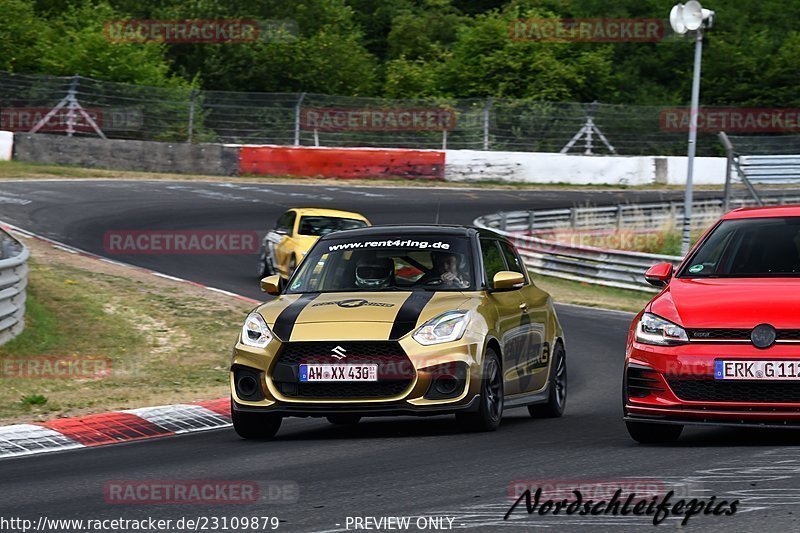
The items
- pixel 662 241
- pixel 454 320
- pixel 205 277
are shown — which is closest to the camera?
pixel 454 320

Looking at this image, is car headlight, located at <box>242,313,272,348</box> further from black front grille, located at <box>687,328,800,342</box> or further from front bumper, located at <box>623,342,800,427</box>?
black front grille, located at <box>687,328,800,342</box>

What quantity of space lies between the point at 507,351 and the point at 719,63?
155 ft

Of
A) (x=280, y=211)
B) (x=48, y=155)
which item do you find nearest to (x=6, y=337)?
(x=280, y=211)

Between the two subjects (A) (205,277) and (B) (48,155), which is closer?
(A) (205,277)

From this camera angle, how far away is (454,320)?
9.99 meters

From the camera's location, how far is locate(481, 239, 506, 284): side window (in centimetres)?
1114

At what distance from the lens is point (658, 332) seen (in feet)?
29.3

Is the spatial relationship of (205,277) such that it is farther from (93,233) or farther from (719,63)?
(719,63)

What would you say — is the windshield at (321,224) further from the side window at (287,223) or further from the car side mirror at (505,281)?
the car side mirror at (505,281)

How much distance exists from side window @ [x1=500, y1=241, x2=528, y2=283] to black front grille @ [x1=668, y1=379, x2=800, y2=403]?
127 inches
